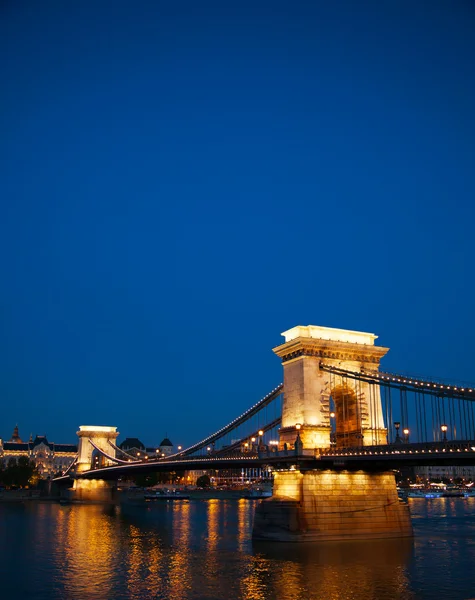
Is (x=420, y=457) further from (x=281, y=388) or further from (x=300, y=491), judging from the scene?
(x=281, y=388)

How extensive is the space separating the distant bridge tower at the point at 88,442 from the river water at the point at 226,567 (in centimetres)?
7046

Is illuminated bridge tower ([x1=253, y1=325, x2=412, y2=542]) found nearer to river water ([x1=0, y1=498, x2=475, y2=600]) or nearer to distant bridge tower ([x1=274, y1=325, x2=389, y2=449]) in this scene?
distant bridge tower ([x1=274, y1=325, x2=389, y2=449])

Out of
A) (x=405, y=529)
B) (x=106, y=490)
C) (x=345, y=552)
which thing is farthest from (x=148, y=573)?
(x=106, y=490)

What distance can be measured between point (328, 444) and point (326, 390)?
3872 mm

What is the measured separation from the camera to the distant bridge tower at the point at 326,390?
48.0m

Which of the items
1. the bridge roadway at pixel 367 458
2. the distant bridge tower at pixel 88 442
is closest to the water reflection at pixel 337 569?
the bridge roadway at pixel 367 458

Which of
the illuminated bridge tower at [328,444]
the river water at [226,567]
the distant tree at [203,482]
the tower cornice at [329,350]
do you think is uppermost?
the tower cornice at [329,350]

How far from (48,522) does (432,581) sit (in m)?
45.6

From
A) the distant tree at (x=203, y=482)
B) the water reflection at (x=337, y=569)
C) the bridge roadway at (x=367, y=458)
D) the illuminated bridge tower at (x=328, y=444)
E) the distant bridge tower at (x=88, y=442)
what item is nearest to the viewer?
the water reflection at (x=337, y=569)

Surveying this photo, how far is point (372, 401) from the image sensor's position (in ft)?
164

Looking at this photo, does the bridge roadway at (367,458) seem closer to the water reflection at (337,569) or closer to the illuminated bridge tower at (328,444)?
the illuminated bridge tower at (328,444)

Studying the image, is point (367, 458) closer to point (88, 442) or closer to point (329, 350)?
point (329, 350)

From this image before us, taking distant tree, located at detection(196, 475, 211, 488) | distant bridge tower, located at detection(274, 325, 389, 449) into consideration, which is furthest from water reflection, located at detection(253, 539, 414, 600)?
distant tree, located at detection(196, 475, 211, 488)

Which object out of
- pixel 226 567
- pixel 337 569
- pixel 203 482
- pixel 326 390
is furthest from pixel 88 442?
pixel 337 569
